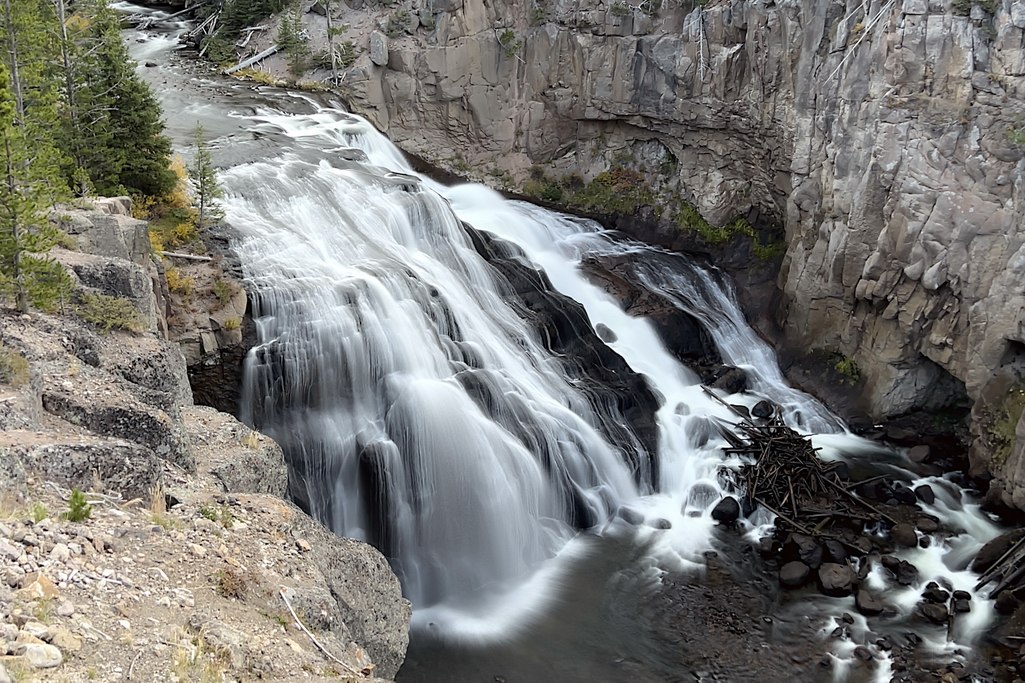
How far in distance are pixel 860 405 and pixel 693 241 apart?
8.67 metres

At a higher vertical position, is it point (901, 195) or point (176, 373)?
point (901, 195)

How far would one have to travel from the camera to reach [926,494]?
19.4 m

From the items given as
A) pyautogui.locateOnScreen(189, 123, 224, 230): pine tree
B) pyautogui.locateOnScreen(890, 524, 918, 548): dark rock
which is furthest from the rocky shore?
pyautogui.locateOnScreen(890, 524, 918, 548): dark rock

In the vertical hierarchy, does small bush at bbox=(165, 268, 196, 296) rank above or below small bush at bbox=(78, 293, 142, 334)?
below

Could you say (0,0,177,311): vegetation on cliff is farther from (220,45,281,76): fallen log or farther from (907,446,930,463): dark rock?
(907,446,930,463): dark rock

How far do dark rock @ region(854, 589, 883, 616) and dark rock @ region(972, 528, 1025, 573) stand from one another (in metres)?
2.77

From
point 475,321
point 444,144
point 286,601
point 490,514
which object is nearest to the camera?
point 286,601

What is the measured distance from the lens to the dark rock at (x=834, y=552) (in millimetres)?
17266

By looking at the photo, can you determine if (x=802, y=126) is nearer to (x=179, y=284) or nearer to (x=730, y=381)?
(x=730, y=381)

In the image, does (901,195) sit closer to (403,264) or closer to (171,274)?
(403,264)

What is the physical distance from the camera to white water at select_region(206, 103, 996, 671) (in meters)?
16.7

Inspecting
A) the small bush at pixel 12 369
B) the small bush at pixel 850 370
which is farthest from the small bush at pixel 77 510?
the small bush at pixel 850 370

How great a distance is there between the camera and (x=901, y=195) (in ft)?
70.0

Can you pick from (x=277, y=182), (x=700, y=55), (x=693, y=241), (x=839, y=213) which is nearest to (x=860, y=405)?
(x=839, y=213)
